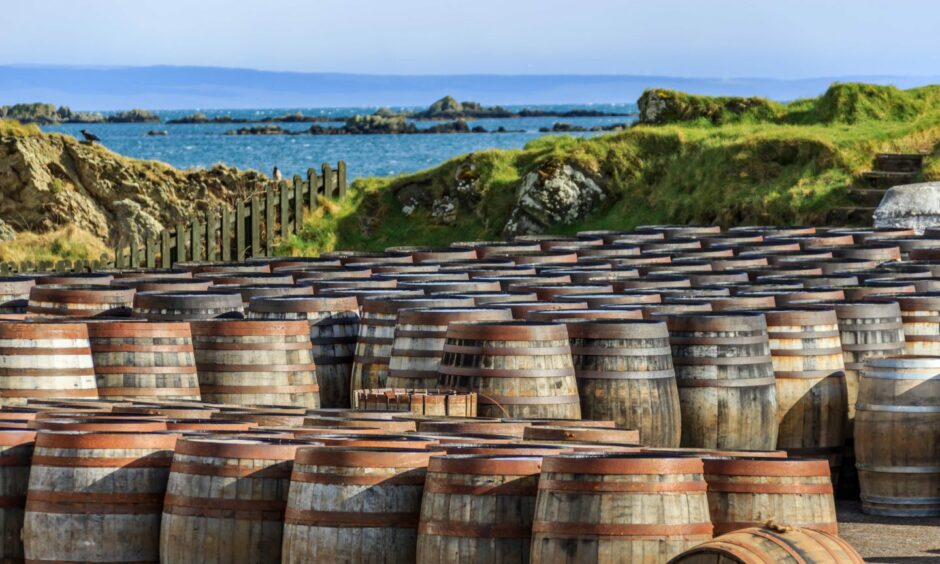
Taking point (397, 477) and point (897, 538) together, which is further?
point (897, 538)

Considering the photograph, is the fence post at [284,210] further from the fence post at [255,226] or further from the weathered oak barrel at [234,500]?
the weathered oak barrel at [234,500]

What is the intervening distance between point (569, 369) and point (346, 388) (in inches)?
125

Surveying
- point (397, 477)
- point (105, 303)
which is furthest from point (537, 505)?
point (105, 303)

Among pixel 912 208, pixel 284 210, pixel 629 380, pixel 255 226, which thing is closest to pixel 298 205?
pixel 284 210

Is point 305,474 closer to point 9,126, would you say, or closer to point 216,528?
point 216,528

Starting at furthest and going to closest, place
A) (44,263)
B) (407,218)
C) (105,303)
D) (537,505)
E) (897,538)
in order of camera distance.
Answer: (407,218) → (44,263) → (105,303) → (897,538) → (537,505)

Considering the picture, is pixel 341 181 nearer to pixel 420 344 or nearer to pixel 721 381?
pixel 420 344

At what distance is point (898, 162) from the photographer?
32.8m

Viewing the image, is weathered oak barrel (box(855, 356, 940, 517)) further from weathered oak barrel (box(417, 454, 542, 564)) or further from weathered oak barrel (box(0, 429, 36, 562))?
weathered oak barrel (box(0, 429, 36, 562))

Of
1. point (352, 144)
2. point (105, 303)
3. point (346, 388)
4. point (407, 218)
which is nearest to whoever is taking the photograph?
point (346, 388)

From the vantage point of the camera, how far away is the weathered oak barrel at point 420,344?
14109 mm

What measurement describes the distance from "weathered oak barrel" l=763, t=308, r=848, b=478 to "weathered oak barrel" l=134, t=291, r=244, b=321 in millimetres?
4924

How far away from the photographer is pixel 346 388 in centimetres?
1579

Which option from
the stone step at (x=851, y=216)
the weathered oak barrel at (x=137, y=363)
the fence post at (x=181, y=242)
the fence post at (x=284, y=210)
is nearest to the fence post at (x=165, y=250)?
the fence post at (x=181, y=242)
